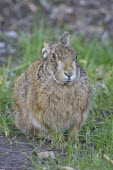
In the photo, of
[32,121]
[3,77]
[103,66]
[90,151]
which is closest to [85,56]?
[103,66]

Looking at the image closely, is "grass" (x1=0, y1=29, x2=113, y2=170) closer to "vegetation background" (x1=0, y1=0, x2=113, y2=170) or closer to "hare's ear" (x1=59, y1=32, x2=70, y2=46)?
"vegetation background" (x1=0, y1=0, x2=113, y2=170)

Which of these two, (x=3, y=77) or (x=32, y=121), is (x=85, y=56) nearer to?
(x=3, y=77)

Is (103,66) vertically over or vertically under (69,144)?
over

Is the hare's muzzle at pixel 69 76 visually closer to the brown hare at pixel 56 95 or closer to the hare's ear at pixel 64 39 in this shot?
the brown hare at pixel 56 95

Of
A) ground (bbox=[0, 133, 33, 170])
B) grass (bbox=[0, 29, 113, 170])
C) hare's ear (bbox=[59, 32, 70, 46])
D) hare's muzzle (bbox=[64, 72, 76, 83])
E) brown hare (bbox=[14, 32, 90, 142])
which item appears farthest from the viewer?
hare's ear (bbox=[59, 32, 70, 46])

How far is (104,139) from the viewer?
611cm

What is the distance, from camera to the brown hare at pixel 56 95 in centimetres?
599

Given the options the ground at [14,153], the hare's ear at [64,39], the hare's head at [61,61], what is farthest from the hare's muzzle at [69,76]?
the ground at [14,153]

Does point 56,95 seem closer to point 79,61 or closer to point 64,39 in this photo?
point 64,39

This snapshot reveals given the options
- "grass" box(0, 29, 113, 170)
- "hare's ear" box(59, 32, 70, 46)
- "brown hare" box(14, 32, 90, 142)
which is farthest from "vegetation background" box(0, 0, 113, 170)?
"hare's ear" box(59, 32, 70, 46)

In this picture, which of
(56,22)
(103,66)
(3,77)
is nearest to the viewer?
(3,77)

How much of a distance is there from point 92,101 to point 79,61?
5.78 ft

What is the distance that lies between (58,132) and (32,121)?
15.2 inches

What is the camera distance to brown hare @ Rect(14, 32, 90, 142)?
5.99m
